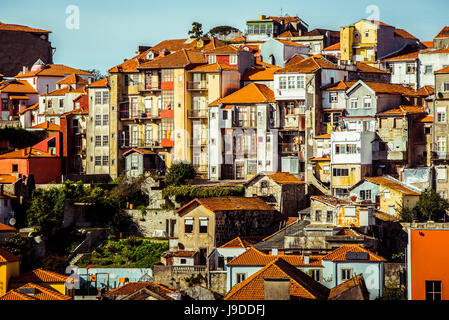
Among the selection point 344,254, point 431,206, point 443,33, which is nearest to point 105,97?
point 431,206

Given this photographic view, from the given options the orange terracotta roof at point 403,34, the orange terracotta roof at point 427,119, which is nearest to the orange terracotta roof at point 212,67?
the orange terracotta roof at point 427,119

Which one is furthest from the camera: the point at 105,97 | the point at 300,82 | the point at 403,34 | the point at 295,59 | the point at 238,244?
the point at 403,34

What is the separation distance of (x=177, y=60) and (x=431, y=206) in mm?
22899

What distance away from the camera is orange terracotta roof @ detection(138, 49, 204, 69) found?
75688 millimetres

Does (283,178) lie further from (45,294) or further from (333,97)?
(45,294)

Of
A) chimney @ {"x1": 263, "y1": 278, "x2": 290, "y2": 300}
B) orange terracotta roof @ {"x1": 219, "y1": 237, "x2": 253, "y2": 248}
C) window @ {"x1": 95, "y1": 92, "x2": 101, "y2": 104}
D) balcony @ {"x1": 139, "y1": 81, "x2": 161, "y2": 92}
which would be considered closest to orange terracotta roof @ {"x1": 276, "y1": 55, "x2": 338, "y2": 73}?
balcony @ {"x1": 139, "y1": 81, "x2": 161, "y2": 92}

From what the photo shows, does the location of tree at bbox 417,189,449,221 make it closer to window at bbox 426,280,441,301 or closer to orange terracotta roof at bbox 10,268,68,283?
window at bbox 426,280,441,301

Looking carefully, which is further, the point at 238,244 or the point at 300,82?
the point at 300,82

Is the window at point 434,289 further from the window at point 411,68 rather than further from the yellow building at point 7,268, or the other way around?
the window at point 411,68

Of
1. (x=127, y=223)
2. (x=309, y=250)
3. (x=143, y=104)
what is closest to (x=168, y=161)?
(x=143, y=104)

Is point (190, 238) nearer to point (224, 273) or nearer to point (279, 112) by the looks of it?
point (224, 273)

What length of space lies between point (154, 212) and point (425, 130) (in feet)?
59.5

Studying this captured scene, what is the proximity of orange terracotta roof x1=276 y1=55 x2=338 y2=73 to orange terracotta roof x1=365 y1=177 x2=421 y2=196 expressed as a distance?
9755 mm

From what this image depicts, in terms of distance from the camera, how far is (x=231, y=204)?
63031 mm
